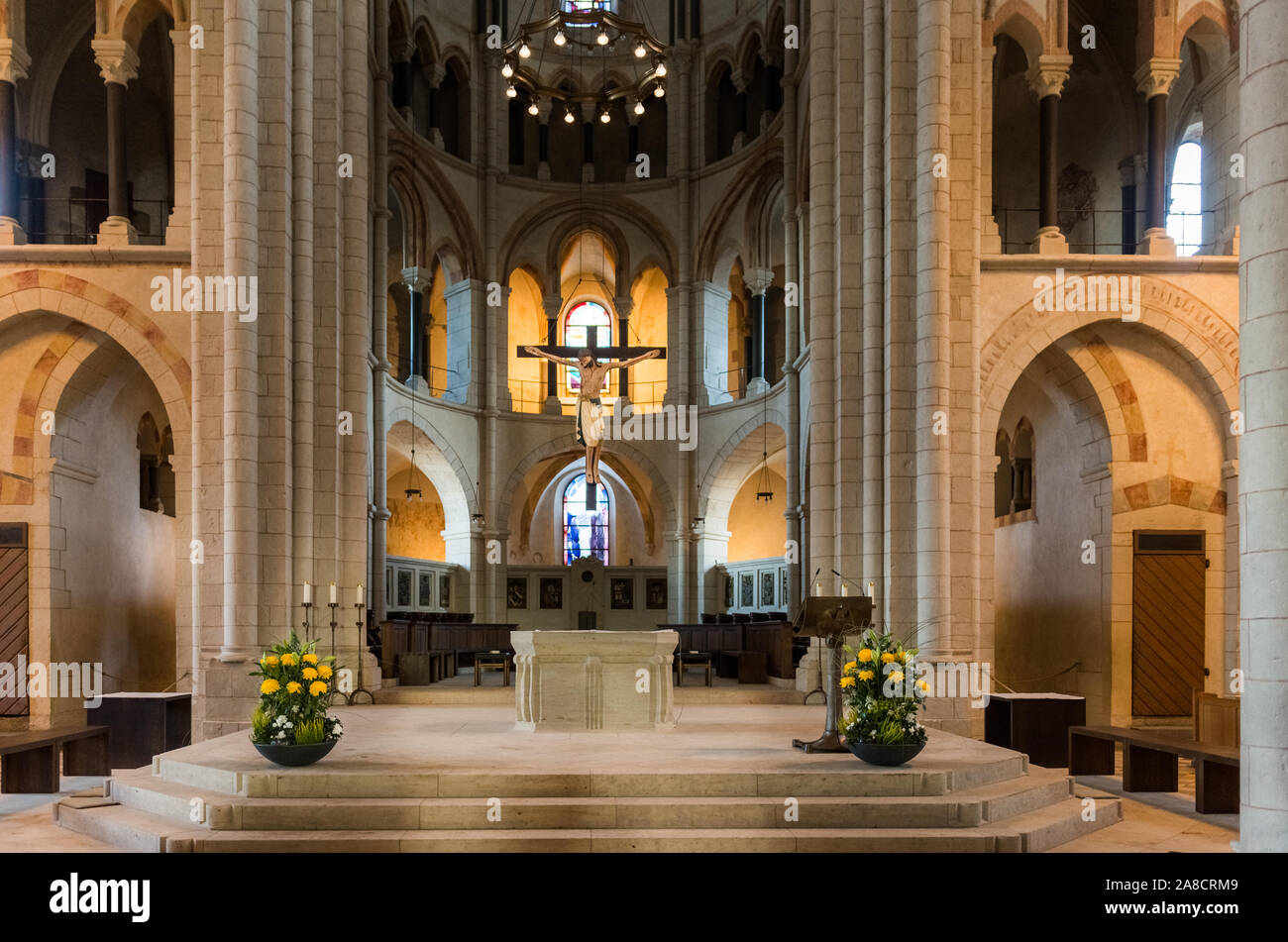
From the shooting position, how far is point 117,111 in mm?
15773

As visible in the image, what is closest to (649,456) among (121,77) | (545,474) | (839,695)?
(545,474)

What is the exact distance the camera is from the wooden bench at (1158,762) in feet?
33.1

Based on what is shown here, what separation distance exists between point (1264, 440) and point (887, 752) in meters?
3.98

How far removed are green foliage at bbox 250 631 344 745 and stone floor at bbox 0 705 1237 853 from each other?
0.27m

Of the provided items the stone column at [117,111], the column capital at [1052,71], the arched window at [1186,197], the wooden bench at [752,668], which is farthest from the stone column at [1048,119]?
the stone column at [117,111]

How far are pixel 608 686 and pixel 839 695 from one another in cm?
273

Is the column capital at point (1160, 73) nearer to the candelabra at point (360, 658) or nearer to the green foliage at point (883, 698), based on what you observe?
the green foliage at point (883, 698)

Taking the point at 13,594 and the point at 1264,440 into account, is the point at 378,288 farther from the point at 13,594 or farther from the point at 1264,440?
the point at 1264,440

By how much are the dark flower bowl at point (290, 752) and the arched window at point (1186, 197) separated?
16019 mm

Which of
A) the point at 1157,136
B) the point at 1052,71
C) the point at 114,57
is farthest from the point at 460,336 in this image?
the point at 1157,136

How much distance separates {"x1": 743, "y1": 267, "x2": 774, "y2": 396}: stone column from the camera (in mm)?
26516

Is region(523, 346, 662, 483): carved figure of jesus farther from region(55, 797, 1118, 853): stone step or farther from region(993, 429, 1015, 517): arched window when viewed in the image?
region(993, 429, 1015, 517): arched window

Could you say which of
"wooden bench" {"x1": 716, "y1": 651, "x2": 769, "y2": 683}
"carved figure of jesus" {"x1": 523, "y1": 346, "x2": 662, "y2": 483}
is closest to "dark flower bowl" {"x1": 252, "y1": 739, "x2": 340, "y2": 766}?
"carved figure of jesus" {"x1": 523, "y1": 346, "x2": 662, "y2": 483}
